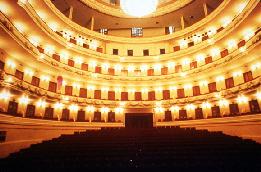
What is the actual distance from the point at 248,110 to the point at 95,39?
74.4ft

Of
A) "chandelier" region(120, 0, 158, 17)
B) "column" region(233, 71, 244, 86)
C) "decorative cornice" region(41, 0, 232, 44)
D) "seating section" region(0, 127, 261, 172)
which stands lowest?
"seating section" region(0, 127, 261, 172)

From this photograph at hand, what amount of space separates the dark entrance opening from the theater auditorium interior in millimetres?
151

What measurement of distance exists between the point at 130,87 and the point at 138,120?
5164 millimetres

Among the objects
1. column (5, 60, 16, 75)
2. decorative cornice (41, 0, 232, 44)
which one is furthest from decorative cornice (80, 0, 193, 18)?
column (5, 60, 16, 75)

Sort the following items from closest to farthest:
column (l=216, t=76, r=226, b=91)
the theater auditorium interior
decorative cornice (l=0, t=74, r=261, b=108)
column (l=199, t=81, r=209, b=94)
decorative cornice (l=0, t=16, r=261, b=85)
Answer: the theater auditorium interior
decorative cornice (l=0, t=16, r=261, b=85)
decorative cornice (l=0, t=74, r=261, b=108)
column (l=216, t=76, r=226, b=91)
column (l=199, t=81, r=209, b=94)

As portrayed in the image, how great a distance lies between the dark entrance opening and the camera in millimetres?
25906

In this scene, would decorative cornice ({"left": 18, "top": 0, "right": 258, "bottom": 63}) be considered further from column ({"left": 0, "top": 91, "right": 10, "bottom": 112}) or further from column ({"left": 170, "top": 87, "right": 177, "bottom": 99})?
column ({"left": 0, "top": 91, "right": 10, "bottom": 112})

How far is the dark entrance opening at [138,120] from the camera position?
25.9 metres

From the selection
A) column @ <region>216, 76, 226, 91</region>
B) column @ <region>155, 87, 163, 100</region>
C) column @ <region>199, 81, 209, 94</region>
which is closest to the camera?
column @ <region>216, 76, 226, 91</region>

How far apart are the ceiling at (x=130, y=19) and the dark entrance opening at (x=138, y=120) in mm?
15793

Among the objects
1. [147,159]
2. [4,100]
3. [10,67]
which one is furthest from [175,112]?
[10,67]

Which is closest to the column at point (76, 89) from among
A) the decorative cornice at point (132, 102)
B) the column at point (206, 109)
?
the decorative cornice at point (132, 102)

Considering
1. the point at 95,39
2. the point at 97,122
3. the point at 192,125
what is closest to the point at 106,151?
the point at 97,122

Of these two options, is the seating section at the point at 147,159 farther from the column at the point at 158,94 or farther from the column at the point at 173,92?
the column at the point at 158,94
